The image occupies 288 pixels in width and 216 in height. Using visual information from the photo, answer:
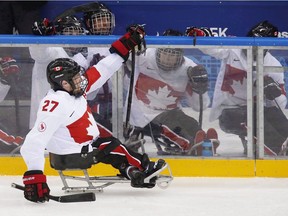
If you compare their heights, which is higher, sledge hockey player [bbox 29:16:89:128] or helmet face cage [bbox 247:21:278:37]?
helmet face cage [bbox 247:21:278:37]

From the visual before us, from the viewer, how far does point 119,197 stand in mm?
5340

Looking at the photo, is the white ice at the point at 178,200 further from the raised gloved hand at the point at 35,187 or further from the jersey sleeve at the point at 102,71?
the jersey sleeve at the point at 102,71

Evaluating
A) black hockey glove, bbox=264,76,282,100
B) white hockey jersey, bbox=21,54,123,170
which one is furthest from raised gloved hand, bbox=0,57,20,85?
black hockey glove, bbox=264,76,282,100

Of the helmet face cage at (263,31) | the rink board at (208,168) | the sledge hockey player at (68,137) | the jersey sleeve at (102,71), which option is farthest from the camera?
the helmet face cage at (263,31)

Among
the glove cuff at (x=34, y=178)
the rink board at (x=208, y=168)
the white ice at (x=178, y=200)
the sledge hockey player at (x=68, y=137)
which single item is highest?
the sledge hockey player at (x=68, y=137)

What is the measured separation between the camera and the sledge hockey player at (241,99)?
5.95 metres

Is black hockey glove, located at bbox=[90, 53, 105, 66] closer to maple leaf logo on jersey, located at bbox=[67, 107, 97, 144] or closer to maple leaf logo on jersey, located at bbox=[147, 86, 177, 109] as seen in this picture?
maple leaf logo on jersey, located at bbox=[147, 86, 177, 109]

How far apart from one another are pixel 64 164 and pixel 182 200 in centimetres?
63

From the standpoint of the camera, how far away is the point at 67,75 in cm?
525

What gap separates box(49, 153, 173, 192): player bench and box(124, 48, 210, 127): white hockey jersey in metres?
0.51

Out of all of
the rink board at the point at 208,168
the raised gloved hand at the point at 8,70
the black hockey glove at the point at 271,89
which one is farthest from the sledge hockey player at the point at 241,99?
the raised gloved hand at the point at 8,70

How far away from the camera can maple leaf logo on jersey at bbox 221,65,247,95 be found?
5.96m

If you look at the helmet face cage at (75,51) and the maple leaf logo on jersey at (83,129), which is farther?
the helmet face cage at (75,51)

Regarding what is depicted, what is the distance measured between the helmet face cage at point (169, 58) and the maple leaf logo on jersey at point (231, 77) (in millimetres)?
273
